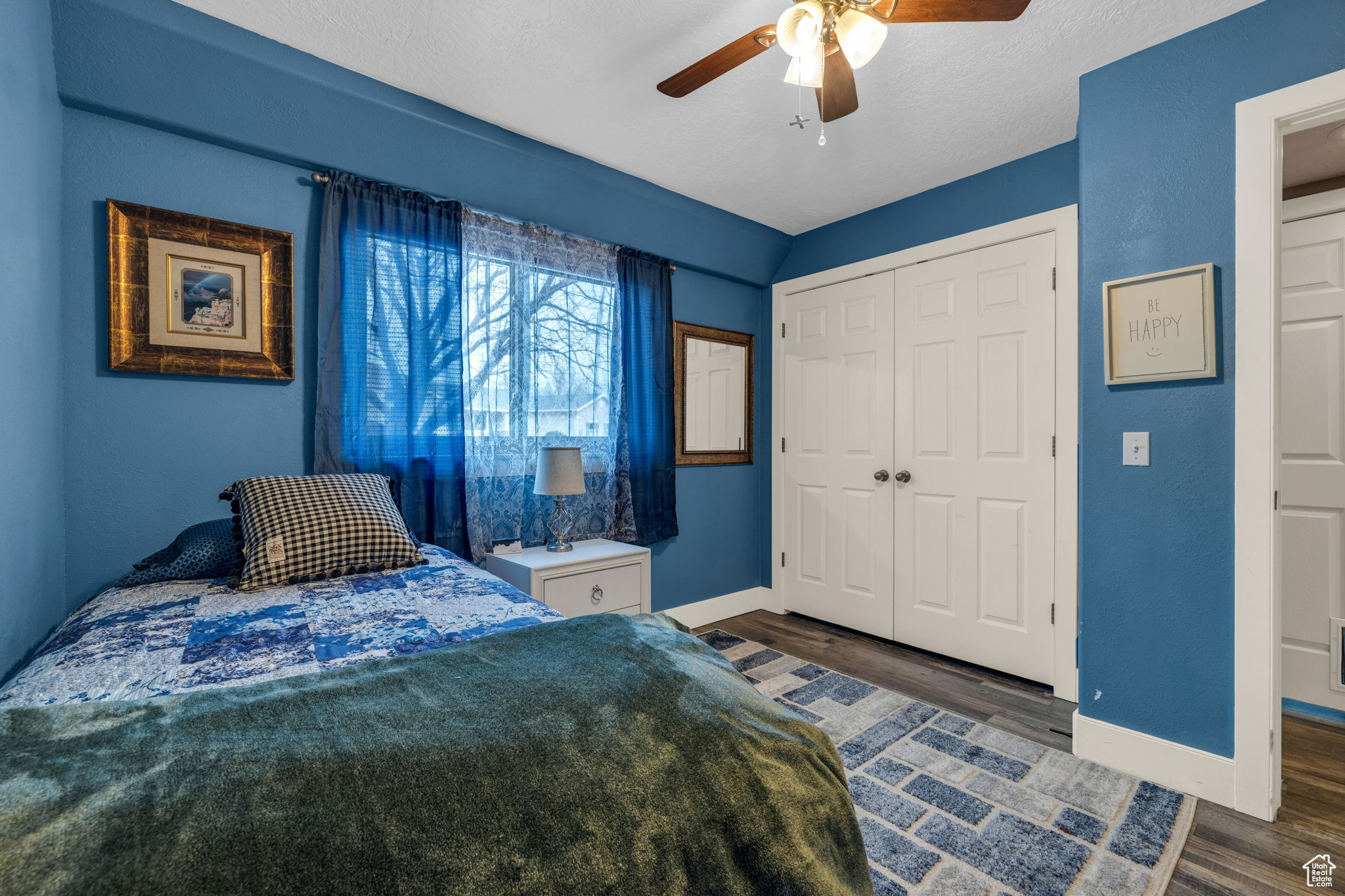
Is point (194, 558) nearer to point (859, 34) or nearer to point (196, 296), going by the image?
point (196, 296)

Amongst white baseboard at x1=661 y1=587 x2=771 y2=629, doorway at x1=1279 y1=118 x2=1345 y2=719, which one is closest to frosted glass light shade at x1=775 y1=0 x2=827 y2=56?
doorway at x1=1279 y1=118 x2=1345 y2=719

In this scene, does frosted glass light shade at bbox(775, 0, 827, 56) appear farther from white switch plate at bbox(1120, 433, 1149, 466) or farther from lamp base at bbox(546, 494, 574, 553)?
lamp base at bbox(546, 494, 574, 553)

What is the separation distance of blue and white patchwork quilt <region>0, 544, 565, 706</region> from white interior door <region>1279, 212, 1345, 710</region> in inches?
123

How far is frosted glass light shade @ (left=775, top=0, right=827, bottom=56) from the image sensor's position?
1.43 metres

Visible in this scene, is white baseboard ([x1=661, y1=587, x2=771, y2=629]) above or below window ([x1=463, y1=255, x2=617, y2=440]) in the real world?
below

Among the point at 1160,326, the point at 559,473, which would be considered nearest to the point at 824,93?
the point at 1160,326

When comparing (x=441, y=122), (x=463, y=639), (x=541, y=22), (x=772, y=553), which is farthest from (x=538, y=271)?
(x=772, y=553)

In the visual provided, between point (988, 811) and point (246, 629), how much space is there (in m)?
2.09

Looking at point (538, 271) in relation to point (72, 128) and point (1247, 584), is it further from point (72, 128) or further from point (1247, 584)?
point (1247, 584)

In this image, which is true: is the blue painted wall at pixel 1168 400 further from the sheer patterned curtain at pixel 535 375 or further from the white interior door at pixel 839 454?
the sheer patterned curtain at pixel 535 375

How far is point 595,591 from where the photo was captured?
2625 millimetres

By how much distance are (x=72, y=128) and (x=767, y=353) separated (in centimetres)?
331

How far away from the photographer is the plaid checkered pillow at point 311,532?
1684 mm

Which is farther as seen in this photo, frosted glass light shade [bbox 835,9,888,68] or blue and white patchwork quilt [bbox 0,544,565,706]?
frosted glass light shade [bbox 835,9,888,68]
